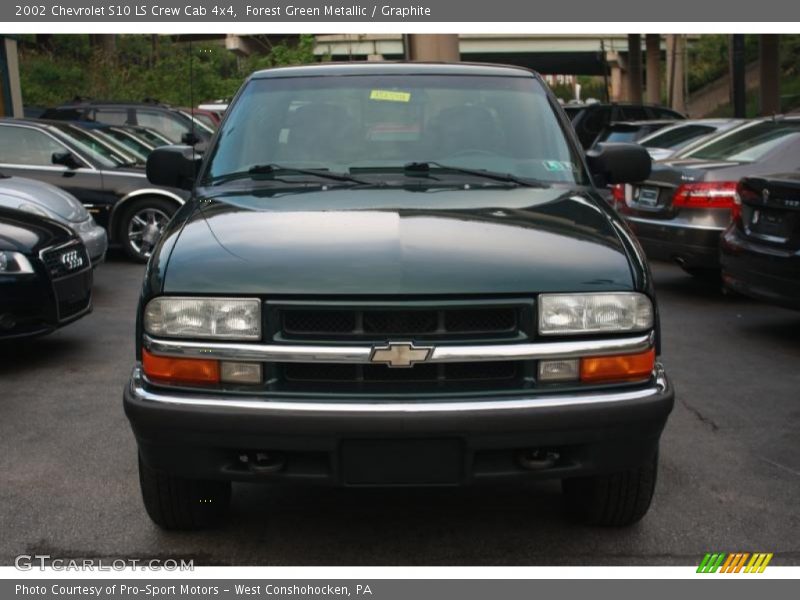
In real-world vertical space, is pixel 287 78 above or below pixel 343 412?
above

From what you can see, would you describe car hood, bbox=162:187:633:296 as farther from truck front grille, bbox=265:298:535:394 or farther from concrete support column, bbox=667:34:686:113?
concrete support column, bbox=667:34:686:113

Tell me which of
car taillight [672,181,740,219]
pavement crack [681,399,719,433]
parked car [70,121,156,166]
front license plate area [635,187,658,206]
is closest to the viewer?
pavement crack [681,399,719,433]

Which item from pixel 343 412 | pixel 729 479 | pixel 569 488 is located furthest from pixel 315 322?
pixel 729 479

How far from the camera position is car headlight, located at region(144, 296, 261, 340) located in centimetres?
378

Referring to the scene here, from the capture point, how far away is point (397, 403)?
3686 millimetres

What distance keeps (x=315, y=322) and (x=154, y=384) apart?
1.96ft

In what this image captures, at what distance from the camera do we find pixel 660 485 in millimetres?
5004

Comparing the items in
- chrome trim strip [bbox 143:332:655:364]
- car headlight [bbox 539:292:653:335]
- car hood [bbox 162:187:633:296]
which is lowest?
chrome trim strip [bbox 143:332:655:364]

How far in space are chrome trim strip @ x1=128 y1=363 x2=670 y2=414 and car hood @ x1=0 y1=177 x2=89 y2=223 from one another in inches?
227

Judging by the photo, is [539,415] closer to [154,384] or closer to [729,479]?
[154,384]

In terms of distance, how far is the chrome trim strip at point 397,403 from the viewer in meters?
3.66

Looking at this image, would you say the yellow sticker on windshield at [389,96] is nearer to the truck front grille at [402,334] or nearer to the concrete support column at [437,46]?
the truck front grille at [402,334]

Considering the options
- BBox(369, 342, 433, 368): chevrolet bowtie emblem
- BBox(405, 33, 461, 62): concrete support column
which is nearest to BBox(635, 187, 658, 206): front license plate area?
BBox(369, 342, 433, 368): chevrolet bowtie emblem

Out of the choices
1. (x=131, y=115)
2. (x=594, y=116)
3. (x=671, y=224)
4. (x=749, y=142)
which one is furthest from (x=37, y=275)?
(x=594, y=116)
